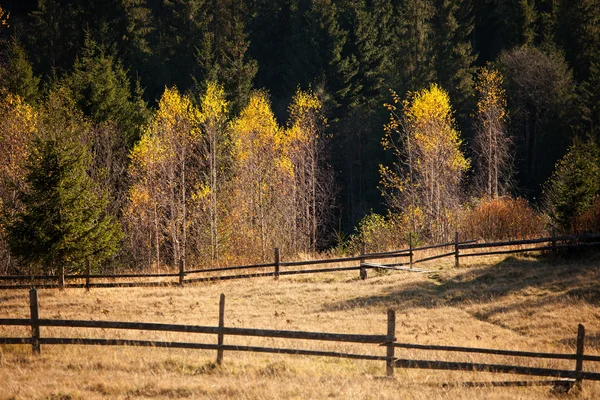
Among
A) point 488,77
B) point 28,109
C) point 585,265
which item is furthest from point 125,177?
point 585,265

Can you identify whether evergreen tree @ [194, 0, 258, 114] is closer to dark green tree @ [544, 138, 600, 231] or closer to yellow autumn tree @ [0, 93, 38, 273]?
yellow autumn tree @ [0, 93, 38, 273]

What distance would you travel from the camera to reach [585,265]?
27.4 meters

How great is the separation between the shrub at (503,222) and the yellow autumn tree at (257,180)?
14.1 meters

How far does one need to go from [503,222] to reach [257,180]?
18684 millimetres

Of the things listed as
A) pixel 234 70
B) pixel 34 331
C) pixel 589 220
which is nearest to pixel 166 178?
pixel 234 70

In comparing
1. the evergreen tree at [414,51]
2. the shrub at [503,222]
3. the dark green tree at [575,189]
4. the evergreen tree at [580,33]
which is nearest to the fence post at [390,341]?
the dark green tree at [575,189]

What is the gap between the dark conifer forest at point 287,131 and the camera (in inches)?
1275

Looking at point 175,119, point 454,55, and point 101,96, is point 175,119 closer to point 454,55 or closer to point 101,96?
point 101,96

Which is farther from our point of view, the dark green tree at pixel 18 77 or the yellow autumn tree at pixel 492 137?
the yellow autumn tree at pixel 492 137

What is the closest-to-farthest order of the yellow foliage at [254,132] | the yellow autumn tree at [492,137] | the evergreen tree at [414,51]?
the yellow foliage at [254,132]
the yellow autumn tree at [492,137]
the evergreen tree at [414,51]

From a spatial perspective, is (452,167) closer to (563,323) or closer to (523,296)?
(523,296)

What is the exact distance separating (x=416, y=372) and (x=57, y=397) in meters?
7.69

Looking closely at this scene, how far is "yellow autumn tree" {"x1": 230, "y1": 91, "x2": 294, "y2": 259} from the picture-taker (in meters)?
46.6

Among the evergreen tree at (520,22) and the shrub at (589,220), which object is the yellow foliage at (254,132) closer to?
the shrub at (589,220)
